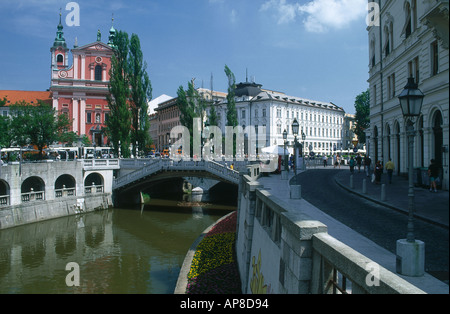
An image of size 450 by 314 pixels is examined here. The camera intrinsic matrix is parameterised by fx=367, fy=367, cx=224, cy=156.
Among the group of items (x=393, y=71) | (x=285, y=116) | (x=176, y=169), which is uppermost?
(x=285, y=116)

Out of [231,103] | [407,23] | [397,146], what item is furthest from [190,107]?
[407,23]

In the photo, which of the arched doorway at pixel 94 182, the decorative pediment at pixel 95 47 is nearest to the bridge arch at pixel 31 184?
the arched doorway at pixel 94 182

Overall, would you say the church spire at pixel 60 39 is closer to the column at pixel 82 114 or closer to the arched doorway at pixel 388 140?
the column at pixel 82 114

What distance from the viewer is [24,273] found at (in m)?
19.7

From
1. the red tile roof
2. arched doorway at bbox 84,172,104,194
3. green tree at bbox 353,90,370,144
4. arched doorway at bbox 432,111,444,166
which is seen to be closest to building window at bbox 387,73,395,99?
arched doorway at bbox 432,111,444,166

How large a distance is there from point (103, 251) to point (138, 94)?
27313 millimetres

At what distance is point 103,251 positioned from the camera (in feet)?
79.0

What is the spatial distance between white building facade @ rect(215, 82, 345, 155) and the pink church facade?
2409 cm

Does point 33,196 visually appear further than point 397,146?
Yes

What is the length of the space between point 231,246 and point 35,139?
32331 mm

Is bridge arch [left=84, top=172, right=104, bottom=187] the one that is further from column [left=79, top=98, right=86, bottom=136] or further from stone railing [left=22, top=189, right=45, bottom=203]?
column [left=79, top=98, right=86, bottom=136]

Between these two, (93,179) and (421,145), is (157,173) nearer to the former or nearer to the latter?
(93,179)

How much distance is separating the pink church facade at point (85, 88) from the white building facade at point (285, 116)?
2409cm
